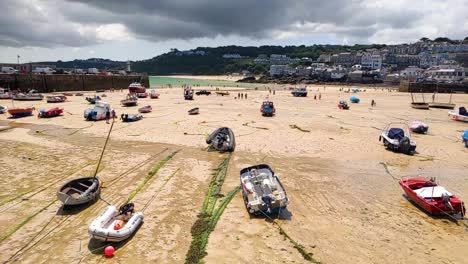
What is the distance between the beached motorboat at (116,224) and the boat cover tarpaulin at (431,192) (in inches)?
461

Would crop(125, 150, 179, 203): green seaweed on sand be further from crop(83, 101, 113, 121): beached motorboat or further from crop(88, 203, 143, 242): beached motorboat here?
crop(83, 101, 113, 121): beached motorboat

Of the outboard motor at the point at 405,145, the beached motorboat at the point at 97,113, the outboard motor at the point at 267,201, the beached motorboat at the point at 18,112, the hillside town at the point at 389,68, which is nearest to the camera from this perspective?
the outboard motor at the point at 267,201

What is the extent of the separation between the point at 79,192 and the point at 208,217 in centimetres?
587

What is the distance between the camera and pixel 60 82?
6506 centimetres

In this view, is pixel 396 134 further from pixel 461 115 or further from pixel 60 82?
pixel 60 82

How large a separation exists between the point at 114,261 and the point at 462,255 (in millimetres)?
10793

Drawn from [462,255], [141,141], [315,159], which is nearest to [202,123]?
[141,141]

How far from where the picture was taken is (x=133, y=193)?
13844 mm

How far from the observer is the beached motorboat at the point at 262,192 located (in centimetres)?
1184

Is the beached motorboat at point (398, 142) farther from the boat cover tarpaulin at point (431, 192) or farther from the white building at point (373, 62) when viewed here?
the white building at point (373, 62)

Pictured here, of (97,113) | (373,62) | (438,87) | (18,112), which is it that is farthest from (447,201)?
(373,62)

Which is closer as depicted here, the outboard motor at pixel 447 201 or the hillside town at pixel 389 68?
the outboard motor at pixel 447 201

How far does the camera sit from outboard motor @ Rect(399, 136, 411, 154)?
21.2m

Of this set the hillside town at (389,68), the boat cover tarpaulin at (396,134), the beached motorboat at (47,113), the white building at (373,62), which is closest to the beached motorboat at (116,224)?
the boat cover tarpaulin at (396,134)
